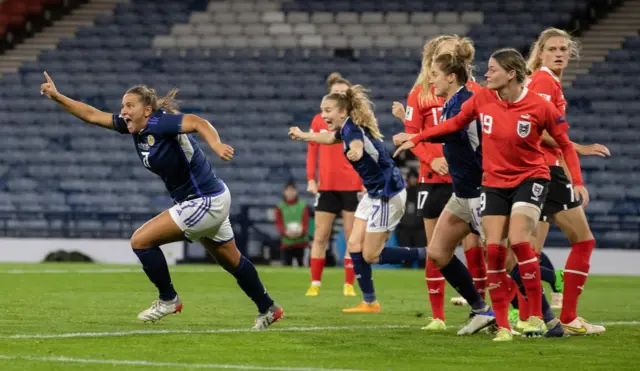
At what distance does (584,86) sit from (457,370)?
18599 millimetres

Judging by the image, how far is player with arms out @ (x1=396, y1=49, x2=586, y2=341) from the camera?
7.55 meters

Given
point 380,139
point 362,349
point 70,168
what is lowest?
point 70,168

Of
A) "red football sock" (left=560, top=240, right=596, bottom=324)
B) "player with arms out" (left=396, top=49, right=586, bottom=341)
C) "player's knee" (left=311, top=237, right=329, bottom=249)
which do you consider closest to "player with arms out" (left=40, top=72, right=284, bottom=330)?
"player with arms out" (left=396, top=49, right=586, bottom=341)

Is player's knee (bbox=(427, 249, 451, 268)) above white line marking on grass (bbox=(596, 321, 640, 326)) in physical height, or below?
above

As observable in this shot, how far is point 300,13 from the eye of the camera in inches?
1048

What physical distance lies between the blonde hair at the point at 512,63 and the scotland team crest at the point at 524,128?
0.88 ft

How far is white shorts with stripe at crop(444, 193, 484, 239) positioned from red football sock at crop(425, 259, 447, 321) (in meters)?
0.63

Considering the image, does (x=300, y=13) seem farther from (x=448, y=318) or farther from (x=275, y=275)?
(x=448, y=318)

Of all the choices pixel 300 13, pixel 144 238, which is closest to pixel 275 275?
pixel 144 238

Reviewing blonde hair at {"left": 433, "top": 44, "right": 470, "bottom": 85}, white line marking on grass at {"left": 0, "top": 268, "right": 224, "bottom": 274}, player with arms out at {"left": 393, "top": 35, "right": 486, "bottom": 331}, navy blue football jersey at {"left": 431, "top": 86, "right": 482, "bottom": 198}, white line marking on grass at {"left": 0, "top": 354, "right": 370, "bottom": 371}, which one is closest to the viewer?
white line marking on grass at {"left": 0, "top": 354, "right": 370, "bottom": 371}

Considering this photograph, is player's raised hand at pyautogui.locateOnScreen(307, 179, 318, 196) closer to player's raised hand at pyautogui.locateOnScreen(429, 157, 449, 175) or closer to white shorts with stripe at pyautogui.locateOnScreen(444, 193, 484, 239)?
player's raised hand at pyautogui.locateOnScreen(429, 157, 449, 175)

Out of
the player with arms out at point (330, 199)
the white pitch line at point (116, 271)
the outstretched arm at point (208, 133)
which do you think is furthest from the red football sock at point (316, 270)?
the outstretched arm at point (208, 133)

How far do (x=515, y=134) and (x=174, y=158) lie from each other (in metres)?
2.31

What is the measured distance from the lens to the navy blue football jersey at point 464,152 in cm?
805
